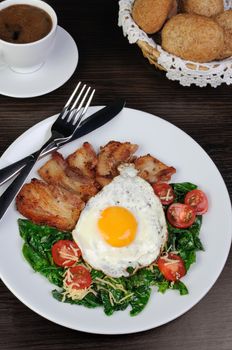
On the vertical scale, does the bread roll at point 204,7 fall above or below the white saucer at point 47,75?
above

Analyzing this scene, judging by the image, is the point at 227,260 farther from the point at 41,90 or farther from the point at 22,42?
the point at 22,42

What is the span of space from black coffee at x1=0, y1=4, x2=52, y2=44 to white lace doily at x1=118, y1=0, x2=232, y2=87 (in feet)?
1.39

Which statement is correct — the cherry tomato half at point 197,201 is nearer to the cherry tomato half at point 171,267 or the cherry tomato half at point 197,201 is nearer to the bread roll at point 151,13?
the cherry tomato half at point 171,267

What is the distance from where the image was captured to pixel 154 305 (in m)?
1.94

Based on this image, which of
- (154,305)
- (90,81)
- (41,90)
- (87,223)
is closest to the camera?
(154,305)

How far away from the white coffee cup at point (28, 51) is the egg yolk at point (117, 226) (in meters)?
0.96

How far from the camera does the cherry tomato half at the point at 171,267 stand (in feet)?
6.63

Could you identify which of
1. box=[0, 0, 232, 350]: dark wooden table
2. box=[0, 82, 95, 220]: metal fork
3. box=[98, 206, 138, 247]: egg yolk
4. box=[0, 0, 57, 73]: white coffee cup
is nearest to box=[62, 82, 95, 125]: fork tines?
box=[0, 82, 95, 220]: metal fork

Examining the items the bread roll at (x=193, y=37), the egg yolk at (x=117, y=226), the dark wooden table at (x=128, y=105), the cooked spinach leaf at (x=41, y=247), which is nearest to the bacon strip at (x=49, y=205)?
the cooked spinach leaf at (x=41, y=247)

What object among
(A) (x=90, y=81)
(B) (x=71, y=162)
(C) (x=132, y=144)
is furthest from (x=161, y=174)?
(A) (x=90, y=81)

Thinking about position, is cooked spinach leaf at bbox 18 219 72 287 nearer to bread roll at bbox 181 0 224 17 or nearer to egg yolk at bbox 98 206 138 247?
egg yolk at bbox 98 206 138 247

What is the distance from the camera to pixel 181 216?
7.14ft

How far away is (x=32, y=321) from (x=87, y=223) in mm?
442

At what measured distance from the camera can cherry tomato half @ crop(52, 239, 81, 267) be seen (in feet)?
6.65
